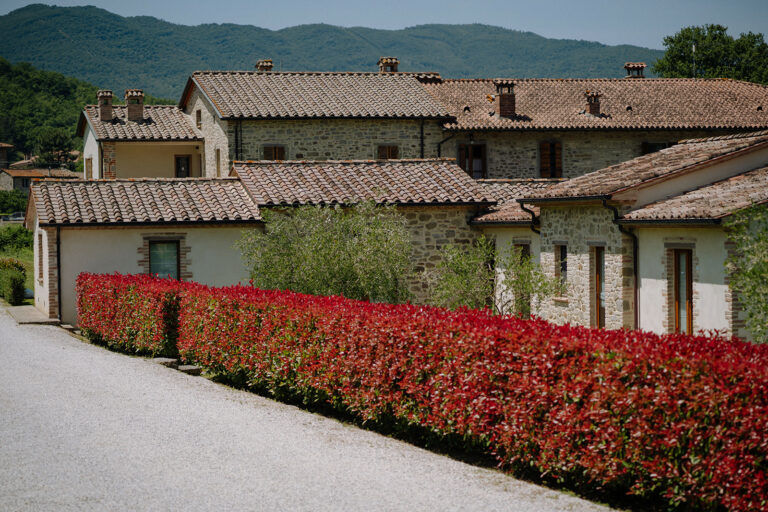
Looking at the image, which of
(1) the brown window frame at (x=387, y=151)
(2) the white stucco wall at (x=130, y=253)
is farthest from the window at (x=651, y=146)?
(2) the white stucco wall at (x=130, y=253)

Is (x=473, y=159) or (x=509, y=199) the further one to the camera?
(x=473, y=159)

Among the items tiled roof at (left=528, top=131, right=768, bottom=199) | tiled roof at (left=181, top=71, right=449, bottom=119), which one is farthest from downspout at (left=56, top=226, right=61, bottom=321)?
tiled roof at (left=528, top=131, right=768, bottom=199)

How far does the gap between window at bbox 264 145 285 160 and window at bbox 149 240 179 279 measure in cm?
995

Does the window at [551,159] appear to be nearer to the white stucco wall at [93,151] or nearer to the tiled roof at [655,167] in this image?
the tiled roof at [655,167]

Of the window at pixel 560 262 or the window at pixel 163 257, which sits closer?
the window at pixel 560 262

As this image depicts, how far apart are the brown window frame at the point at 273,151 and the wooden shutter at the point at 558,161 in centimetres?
1040

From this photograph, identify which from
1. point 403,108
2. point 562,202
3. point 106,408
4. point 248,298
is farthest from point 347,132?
point 106,408

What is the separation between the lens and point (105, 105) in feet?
112

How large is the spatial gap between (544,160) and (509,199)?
9.81 m

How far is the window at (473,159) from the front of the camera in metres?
32.2

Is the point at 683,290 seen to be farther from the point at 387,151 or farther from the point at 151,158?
the point at 151,158

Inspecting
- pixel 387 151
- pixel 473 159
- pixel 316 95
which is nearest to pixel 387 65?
pixel 316 95

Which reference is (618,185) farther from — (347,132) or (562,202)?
(347,132)

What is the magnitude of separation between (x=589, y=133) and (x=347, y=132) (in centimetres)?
941
